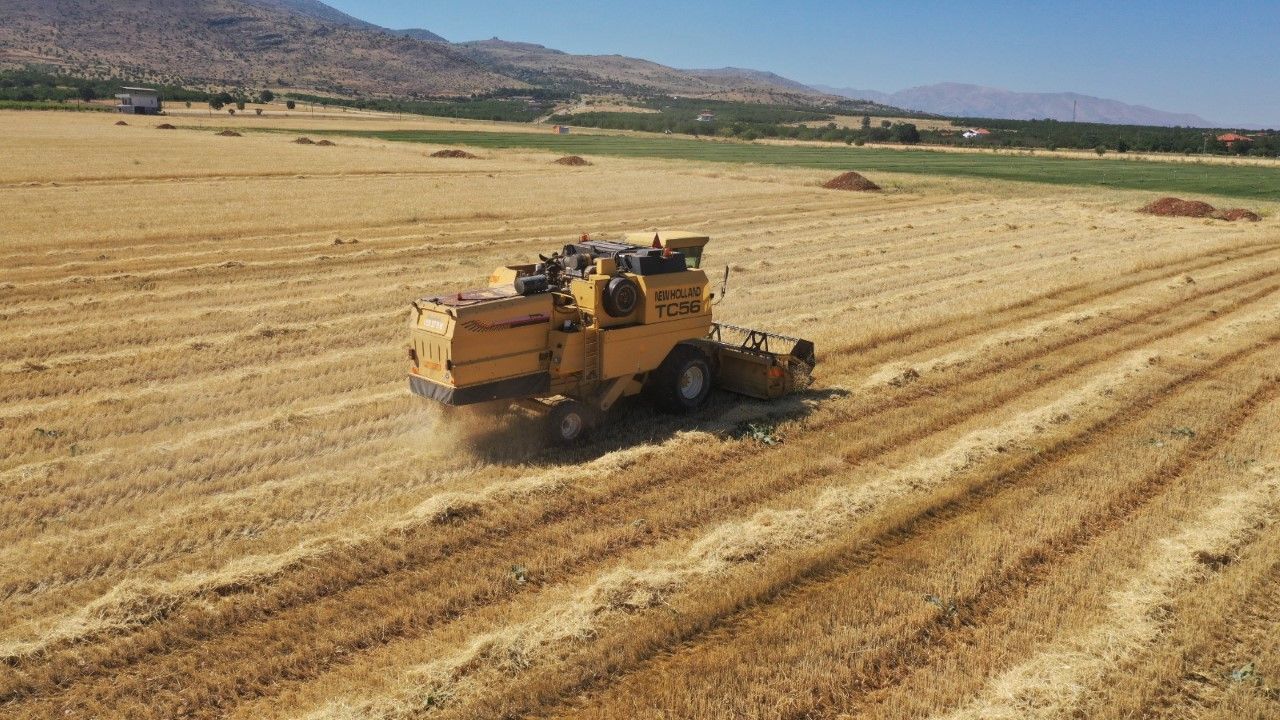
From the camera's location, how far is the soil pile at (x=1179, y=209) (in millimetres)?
36750

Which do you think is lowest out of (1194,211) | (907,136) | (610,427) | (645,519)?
(645,519)

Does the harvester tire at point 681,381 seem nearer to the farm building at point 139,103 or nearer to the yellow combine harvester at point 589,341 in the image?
the yellow combine harvester at point 589,341

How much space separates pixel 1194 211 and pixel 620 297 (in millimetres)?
34023

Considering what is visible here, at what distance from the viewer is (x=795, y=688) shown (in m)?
6.45

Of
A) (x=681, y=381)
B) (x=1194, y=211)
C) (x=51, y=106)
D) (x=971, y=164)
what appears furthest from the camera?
(x=51, y=106)

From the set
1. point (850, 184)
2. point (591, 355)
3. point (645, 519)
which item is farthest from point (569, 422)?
point (850, 184)

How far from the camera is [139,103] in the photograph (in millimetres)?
99812

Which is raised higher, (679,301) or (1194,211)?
(1194,211)

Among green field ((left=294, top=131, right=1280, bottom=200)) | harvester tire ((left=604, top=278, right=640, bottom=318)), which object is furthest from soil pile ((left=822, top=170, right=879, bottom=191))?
harvester tire ((left=604, top=278, right=640, bottom=318))

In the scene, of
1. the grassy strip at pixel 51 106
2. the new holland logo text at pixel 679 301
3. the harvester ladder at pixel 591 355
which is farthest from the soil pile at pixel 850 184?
the grassy strip at pixel 51 106

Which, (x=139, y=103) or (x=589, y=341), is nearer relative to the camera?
(x=589, y=341)

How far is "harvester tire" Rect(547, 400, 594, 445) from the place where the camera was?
10688mm

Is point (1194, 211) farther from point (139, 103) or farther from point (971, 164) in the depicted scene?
point (139, 103)

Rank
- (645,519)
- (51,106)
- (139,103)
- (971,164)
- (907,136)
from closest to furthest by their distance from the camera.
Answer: (645,519) < (971,164) < (51,106) < (139,103) < (907,136)
